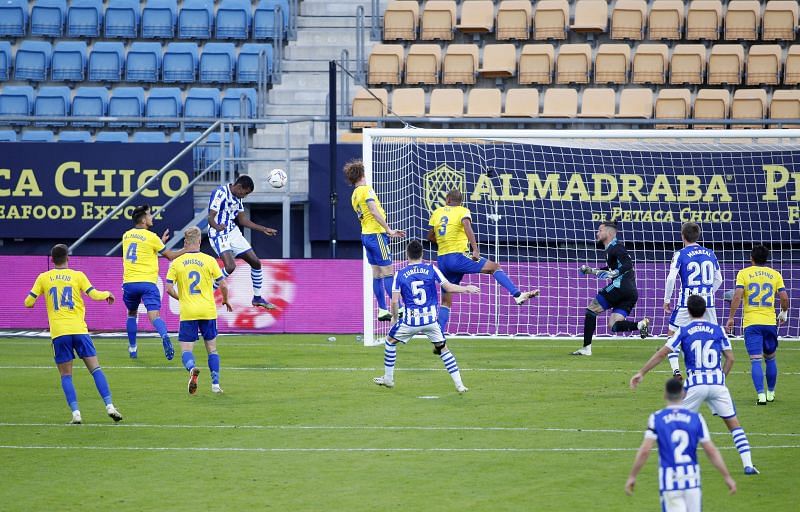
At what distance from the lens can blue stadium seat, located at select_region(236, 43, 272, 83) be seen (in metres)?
25.7

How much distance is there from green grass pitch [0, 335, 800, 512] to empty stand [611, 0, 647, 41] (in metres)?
10.7

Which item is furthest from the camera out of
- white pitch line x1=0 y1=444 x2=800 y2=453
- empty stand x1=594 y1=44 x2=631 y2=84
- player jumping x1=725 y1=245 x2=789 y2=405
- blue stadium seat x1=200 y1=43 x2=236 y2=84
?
blue stadium seat x1=200 y1=43 x2=236 y2=84

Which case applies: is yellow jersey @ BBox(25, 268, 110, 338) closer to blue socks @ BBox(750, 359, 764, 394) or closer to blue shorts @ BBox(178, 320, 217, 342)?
blue shorts @ BBox(178, 320, 217, 342)

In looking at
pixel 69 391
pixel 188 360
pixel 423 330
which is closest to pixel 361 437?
pixel 423 330

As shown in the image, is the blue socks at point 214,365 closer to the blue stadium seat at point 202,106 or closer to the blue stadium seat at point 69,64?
the blue stadium seat at point 202,106

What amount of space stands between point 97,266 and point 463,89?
Result: 881cm

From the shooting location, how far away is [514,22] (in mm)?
26203

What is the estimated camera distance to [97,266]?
21.3 metres

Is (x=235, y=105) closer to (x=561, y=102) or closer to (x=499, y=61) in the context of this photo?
(x=499, y=61)

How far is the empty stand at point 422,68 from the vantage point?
25.4 metres

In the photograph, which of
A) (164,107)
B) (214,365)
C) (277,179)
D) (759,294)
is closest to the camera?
(759,294)

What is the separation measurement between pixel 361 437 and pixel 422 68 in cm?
1522

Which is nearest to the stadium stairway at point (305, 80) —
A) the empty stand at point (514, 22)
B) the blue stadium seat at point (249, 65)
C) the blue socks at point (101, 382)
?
the blue stadium seat at point (249, 65)

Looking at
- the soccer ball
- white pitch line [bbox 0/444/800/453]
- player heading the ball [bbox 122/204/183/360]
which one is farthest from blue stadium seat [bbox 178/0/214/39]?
white pitch line [bbox 0/444/800/453]
